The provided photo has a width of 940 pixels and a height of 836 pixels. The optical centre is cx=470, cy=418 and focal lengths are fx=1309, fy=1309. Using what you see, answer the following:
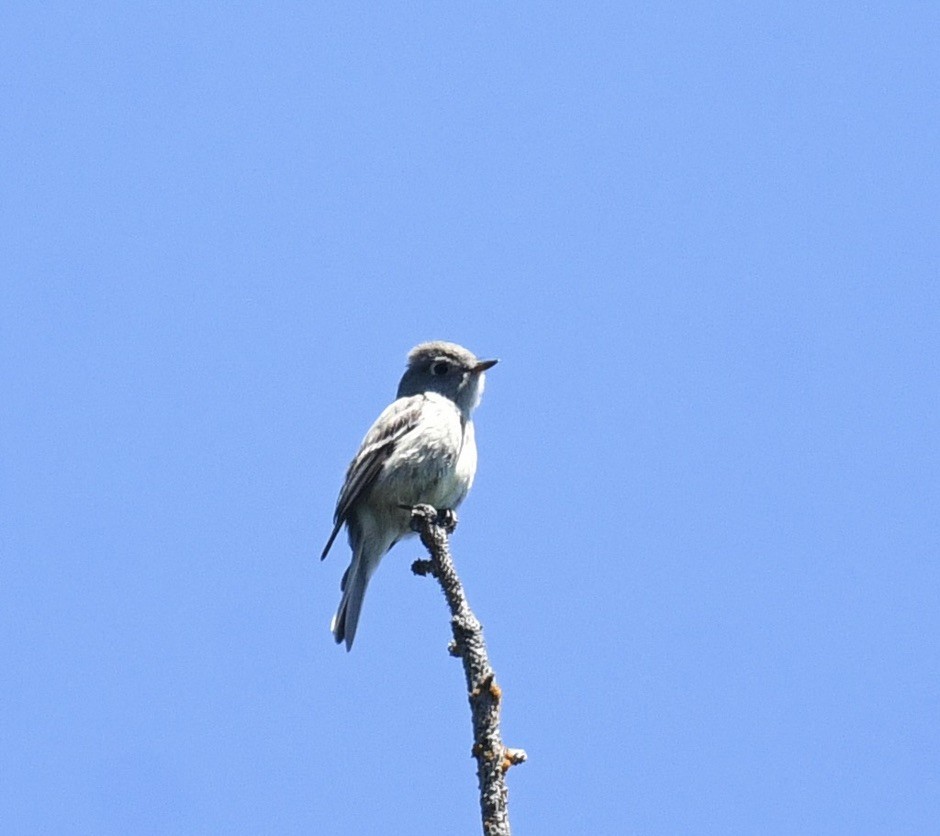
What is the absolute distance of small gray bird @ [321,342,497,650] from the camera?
27.5 ft

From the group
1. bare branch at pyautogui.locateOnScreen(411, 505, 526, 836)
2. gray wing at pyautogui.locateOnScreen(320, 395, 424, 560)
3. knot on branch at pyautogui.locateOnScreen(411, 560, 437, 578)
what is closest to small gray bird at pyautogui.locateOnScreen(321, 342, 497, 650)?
gray wing at pyautogui.locateOnScreen(320, 395, 424, 560)

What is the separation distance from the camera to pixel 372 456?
8.56 m

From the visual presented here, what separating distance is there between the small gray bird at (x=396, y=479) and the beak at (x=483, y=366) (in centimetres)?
44

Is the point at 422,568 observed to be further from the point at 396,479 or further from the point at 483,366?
the point at 483,366

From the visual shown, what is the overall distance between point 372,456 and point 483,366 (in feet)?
3.87

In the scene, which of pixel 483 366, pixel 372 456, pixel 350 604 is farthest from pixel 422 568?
pixel 483 366

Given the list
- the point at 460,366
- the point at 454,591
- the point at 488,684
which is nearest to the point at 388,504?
the point at 460,366

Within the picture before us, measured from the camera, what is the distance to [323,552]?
8164 millimetres

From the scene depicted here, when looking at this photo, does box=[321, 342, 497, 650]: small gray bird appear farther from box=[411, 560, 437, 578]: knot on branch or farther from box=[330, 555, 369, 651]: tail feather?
box=[411, 560, 437, 578]: knot on branch

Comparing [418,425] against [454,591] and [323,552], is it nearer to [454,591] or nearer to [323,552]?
[323,552]

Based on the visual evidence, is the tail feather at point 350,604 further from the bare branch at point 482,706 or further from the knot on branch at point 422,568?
the bare branch at point 482,706

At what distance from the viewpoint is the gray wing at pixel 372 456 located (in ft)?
27.8

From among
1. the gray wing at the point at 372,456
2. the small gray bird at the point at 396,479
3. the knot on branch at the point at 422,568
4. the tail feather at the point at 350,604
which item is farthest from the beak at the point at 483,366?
the knot on branch at the point at 422,568

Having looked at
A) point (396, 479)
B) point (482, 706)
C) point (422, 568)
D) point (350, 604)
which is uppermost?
point (396, 479)
